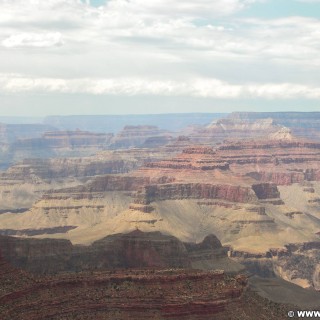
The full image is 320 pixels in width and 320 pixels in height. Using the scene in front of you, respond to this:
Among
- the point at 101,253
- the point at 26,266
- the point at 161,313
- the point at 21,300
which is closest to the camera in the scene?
the point at 21,300

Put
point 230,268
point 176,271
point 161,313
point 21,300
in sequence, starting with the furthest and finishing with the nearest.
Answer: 1. point 230,268
2. point 176,271
3. point 161,313
4. point 21,300

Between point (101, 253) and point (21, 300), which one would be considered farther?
point (101, 253)

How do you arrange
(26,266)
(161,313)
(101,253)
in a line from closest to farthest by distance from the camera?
(161,313) → (26,266) → (101,253)

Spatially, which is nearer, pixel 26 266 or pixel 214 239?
pixel 26 266

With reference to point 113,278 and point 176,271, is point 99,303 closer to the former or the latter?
point 113,278

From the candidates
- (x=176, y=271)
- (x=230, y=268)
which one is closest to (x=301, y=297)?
(x=230, y=268)

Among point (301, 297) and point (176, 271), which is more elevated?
point (176, 271)

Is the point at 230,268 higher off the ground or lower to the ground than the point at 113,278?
lower

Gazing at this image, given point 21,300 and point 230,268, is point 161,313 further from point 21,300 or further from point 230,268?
point 230,268

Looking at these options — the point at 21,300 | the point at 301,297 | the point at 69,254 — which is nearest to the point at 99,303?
the point at 21,300
